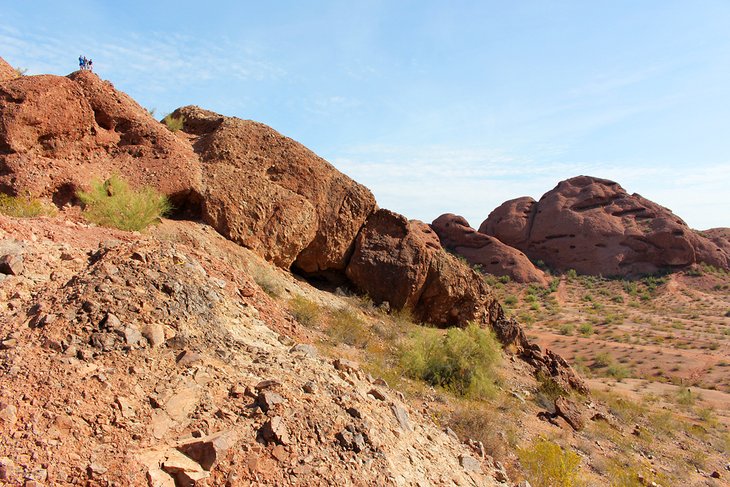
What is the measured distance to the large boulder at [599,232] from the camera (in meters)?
48.8

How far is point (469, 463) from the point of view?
5.41 m

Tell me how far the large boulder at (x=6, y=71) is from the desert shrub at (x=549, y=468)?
1287 cm

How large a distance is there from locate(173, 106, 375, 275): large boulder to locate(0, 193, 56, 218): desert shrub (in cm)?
360

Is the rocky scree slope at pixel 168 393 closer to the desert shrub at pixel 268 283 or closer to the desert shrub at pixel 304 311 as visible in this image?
the desert shrub at pixel 304 311

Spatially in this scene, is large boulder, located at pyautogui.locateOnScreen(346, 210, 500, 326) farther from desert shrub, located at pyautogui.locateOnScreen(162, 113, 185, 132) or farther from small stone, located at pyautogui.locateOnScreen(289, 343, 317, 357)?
small stone, located at pyautogui.locateOnScreen(289, 343, 317, 357)

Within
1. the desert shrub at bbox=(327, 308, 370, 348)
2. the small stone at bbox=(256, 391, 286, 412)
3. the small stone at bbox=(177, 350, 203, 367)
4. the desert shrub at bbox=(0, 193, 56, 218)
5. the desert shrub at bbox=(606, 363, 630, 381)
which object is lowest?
the desert shrub at bbox=(606, 363, 630, 381)

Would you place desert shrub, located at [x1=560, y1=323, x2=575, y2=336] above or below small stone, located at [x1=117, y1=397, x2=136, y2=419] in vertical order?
below

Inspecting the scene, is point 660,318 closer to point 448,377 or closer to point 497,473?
point 448,377

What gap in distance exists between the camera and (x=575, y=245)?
Answer: 50.7 metres

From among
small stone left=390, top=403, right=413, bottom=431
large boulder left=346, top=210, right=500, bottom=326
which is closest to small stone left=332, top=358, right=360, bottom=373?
small stone left=390, top=403, right=413, bottom=431

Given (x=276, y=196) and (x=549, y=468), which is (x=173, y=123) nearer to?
(x=276, y=196)

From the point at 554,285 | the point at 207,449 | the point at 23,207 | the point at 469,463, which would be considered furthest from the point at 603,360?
the point at 207,449

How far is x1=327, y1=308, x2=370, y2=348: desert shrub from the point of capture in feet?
37.8

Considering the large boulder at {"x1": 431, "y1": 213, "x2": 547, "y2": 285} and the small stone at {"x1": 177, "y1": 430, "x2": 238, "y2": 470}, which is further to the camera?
the large boulder at {"x1": 431, "y1": 213, "x2": 547, "y2": 285}
